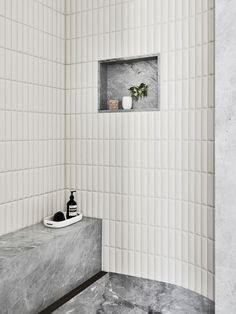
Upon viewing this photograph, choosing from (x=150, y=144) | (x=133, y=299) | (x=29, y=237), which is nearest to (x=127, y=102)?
(x=150, y=144)

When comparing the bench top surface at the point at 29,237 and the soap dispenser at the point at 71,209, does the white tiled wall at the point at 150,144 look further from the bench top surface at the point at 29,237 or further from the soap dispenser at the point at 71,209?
the bench top surface at the point at 29,237

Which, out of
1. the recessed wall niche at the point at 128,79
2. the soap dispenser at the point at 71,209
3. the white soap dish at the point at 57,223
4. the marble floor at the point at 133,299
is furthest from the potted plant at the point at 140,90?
the marble floor at the point at 133,299

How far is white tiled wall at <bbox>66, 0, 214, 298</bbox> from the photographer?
2020 millimetres

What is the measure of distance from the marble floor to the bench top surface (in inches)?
15.5

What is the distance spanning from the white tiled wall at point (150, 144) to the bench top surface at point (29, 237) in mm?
319

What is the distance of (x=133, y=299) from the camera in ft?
7.48

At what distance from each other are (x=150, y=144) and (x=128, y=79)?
1.67ft

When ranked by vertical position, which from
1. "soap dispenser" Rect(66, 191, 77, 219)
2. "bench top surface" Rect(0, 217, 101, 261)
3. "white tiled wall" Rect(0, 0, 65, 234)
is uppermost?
"white tiled wall" Rect(0, 0, 65, 234)

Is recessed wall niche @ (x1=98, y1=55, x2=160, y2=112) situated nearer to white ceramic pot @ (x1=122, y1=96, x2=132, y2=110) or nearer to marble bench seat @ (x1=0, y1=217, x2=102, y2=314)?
white ceramic pot @ (x1=122, y1=96, x2=132, y2=110)

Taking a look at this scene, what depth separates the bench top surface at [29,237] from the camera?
1781mm
